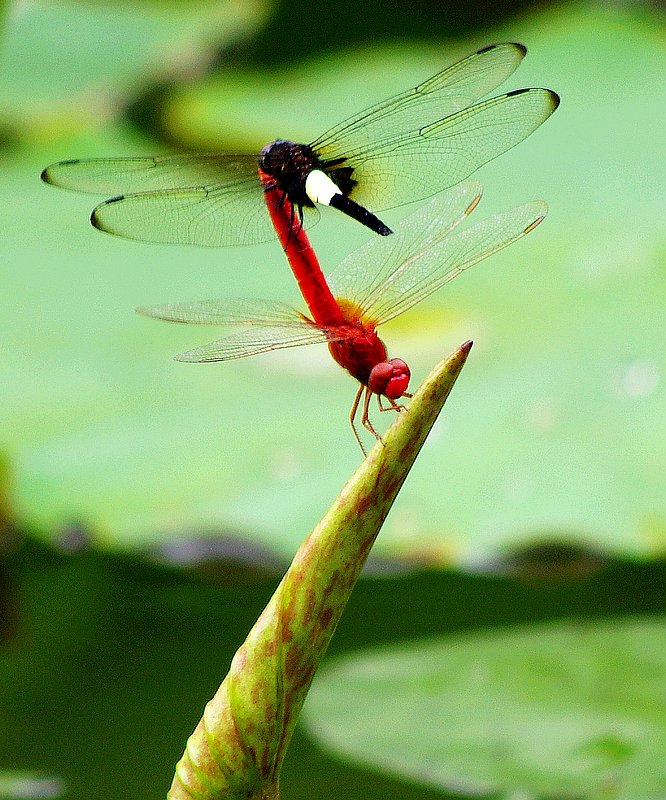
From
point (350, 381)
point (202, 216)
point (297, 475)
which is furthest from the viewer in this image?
point (350, 381)

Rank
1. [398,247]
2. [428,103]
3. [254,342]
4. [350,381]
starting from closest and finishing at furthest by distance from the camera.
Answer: [254,342] < [398,247] < [428,103] < [350,381]

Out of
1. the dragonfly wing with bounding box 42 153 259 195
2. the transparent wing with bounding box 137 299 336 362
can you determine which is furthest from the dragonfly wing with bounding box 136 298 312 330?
the dragonfly wing with bounding box 42 153 259 195

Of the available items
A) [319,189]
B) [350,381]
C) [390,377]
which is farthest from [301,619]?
[350,381]

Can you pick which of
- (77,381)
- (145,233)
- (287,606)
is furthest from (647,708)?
(77,381)

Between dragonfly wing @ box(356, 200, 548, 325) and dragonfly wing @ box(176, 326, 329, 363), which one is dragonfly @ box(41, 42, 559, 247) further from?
dragonfly wing @ box(176, 326, 329, 363)

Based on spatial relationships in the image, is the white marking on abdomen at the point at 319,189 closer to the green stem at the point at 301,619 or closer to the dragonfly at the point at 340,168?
the dragonfly at the point at 340,168

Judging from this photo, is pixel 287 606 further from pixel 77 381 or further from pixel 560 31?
pixel 560 31

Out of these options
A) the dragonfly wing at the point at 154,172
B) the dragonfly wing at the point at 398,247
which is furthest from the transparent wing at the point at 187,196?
the dragonfly wing at the point at 398,247

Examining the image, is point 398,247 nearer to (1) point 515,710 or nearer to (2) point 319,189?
(2) point 319,189
